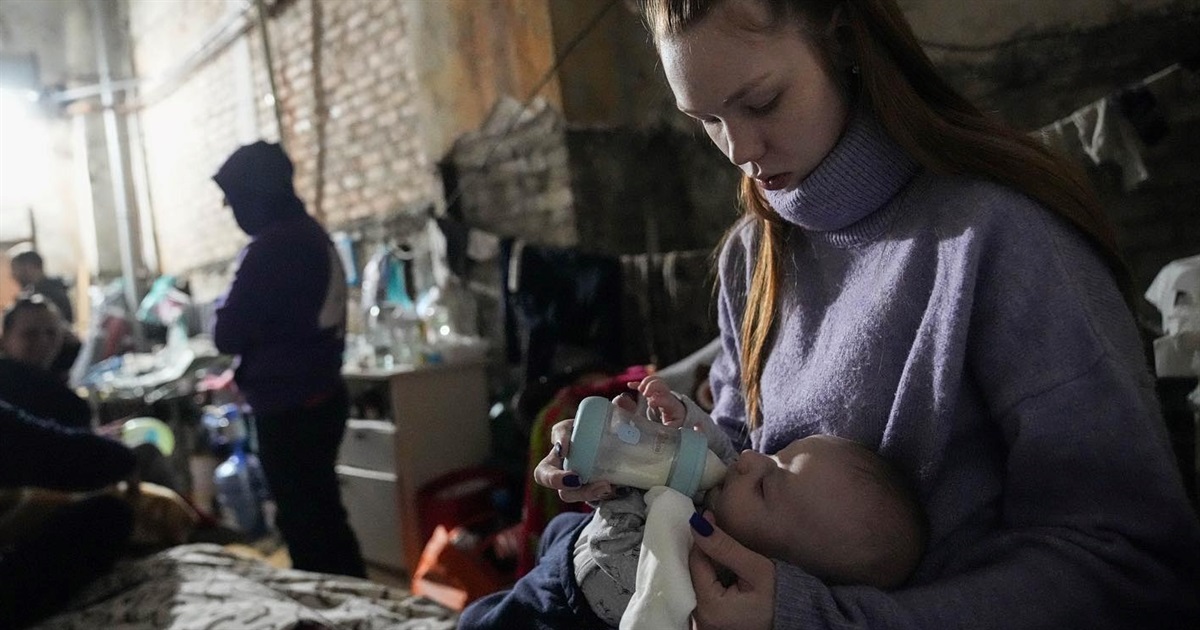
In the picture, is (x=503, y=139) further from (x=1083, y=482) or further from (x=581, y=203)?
(x=1083, y=482)

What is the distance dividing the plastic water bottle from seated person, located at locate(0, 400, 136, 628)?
1.81 m

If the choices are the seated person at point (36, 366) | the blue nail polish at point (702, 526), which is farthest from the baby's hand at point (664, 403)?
the seated person at point (36, 366)

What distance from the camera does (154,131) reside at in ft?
18.7

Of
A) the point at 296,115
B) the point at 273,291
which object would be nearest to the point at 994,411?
the point at 273,291

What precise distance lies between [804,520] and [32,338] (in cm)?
330

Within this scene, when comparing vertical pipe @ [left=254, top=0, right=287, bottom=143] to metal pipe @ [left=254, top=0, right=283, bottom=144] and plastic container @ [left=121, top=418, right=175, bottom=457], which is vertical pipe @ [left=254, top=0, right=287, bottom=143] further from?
plastic container @ [left=121, top=418, right=175, bottom=457]

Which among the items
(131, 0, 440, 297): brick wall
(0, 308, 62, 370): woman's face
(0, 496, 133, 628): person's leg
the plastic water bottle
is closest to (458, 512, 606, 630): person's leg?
(0, 496, 133, 628): person's leg

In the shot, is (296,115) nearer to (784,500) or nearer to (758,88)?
(758,88)

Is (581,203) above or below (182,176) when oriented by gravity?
below

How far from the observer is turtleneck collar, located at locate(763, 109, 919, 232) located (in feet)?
3.00

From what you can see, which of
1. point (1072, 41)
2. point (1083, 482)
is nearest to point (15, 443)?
point (1083, 482)

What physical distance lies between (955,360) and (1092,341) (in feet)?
0.39

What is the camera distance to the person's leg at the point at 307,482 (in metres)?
2.64

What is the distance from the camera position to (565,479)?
2.97ft
